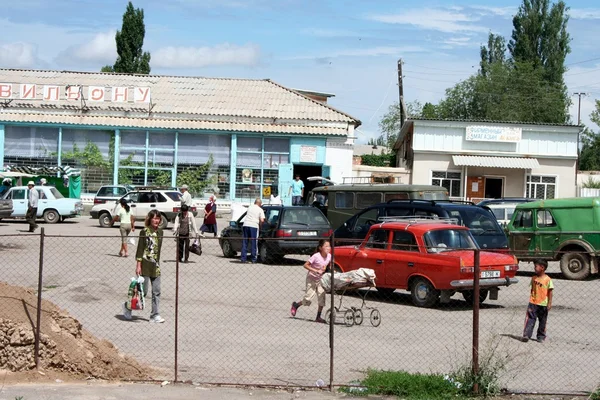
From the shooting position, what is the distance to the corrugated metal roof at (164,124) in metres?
41.2

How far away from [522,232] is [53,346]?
14919 mm

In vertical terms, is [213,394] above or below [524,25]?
below

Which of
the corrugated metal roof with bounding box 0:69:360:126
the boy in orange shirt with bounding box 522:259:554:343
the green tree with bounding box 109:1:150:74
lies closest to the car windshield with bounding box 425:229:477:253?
the boy in orange shirt with bounding box 522:259:554:343

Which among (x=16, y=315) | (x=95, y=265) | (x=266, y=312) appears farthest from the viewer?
(x=95, y=265)

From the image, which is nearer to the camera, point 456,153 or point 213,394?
point 213,394

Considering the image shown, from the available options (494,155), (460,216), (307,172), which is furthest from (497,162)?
(460,216)

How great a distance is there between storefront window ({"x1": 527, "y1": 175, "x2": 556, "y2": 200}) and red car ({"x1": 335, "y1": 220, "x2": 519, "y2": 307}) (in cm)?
2745

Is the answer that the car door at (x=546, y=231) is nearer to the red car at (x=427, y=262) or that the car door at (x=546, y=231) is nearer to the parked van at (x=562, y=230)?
the parked van at (x=562, y=230)

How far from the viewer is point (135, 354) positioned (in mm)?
11656

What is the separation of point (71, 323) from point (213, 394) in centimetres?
235

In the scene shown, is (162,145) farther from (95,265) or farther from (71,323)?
(71,323)

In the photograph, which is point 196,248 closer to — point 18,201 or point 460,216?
point 460,216

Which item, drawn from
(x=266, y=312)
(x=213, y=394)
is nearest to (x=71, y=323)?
(x=213, y=394)

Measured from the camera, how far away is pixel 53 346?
10.1m
